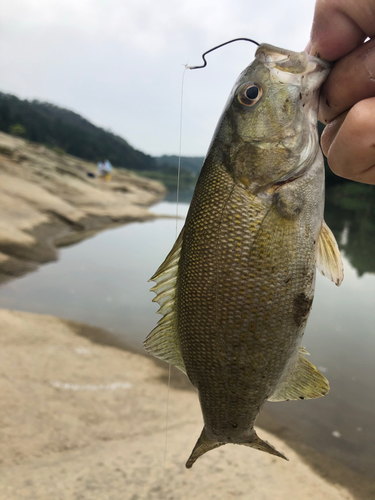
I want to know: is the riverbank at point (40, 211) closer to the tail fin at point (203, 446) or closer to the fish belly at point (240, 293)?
the tail fin at point (203, 446)

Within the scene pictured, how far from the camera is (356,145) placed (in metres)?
1.47

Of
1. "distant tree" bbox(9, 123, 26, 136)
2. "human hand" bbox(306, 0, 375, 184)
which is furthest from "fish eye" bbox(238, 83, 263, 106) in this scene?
"distant tree" bbox(9, 123, 26, 136)

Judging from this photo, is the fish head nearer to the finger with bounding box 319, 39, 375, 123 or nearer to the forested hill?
the finger with bounding box 319, 39, 375, 123

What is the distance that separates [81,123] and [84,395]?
57.9 m

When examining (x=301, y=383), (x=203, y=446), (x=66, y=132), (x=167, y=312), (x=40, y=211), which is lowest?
(x=40, y=211)

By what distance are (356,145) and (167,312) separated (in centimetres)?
111

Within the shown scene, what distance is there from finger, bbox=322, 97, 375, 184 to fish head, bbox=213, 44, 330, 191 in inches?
4.9

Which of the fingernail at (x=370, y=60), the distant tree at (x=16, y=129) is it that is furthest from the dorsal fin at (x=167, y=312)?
the distant tree at (x=16, y=129)

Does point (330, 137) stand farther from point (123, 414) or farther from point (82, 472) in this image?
point (123, 414)

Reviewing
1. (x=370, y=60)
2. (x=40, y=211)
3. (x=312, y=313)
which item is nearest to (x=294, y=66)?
(x=370, y=60)

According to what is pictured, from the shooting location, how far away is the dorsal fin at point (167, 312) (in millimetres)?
1641

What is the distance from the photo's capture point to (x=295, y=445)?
3.83 m

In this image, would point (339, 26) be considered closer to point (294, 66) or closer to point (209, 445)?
point (294, 66)

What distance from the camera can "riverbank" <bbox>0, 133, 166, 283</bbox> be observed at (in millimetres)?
8969
